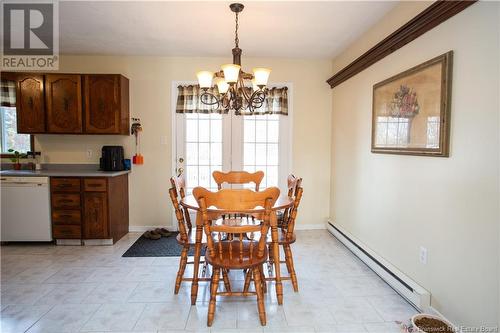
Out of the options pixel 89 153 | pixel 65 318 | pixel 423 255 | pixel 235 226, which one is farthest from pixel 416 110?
pixel 89 153

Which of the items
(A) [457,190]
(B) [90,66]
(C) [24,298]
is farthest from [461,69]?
(B) [90,66]

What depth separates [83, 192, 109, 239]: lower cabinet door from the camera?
338 cm

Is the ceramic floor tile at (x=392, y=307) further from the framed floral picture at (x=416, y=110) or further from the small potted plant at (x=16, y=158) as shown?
the small potted plant at (x=16, y=158)

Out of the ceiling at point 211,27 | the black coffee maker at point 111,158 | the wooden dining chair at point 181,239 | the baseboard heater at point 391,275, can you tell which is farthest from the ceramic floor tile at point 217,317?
the ceiling at point 211,27

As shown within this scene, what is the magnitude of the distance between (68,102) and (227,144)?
2.12 metres

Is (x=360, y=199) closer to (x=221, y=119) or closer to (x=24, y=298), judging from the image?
(x=221, y=119)

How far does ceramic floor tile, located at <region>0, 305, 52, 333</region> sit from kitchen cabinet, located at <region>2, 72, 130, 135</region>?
218 cm

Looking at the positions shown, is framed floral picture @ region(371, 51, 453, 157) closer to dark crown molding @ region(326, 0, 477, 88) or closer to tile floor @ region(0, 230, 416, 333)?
dark crown molding @ region(326, 0, 477, 88)

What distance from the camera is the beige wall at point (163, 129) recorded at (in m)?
3.91

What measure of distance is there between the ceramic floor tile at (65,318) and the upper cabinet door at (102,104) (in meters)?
2.21

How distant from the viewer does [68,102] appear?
3580 millimetres

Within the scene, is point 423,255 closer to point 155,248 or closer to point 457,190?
point 457,190

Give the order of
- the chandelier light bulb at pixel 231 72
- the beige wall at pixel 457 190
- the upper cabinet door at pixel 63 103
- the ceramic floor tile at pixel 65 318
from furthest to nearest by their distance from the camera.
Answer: the upper cabinet door at pixel 63 103 → the chandelier light bulb at pixel 231 72 → the ceramic floor tile at pixel 65 318 → the beige wall at pixel 457 190

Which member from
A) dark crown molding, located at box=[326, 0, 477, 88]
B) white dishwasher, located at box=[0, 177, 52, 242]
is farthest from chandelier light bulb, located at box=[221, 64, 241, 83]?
white dishwasher, located at box=[0, 177, 52, 242]
